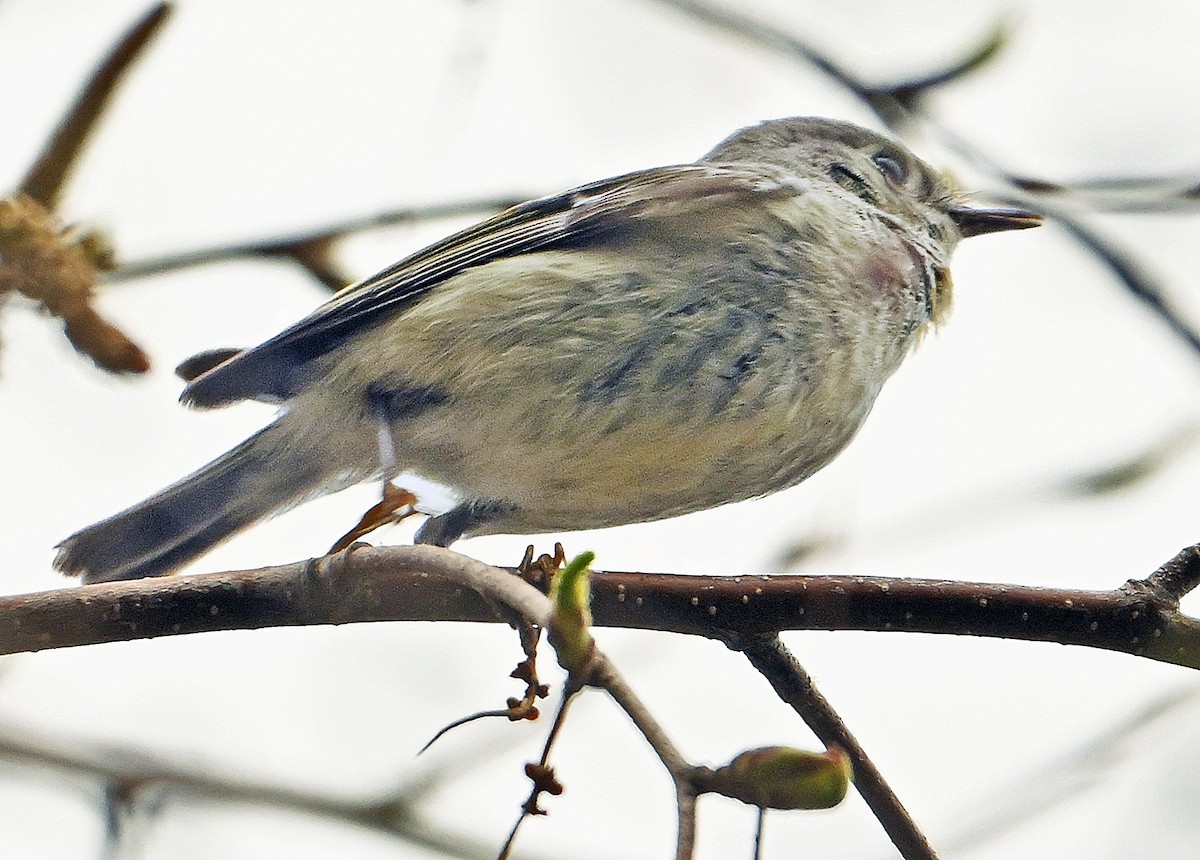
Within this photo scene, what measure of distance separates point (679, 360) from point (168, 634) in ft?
3.77

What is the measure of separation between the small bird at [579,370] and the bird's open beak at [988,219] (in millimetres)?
468

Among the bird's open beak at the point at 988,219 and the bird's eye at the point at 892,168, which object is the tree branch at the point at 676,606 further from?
the bird's eye at the point at 892,168

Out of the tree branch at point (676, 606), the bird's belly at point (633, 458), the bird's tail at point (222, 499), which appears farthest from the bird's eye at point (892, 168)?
the tree branch at point (676, 606)

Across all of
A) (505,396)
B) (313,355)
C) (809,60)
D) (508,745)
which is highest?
(809,60)

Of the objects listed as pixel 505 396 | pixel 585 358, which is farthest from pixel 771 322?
pixel 505 396

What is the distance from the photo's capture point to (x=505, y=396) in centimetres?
273

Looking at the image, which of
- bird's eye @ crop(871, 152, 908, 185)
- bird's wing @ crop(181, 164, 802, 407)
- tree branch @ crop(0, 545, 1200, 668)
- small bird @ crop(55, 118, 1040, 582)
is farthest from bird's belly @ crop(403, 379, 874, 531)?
bird's eye @ crop(871, 152, 908, 185)

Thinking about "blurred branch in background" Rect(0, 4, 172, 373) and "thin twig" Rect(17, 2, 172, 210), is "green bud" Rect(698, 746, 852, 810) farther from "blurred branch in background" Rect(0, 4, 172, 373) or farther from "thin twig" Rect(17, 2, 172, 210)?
"thin twig" Rect(17, 2, 172, 210)

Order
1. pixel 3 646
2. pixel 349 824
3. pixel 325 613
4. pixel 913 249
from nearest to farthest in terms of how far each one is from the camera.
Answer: pixel 3 646
pixel 325 613
pixel 349 824
pixel 913 249

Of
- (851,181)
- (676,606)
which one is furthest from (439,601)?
(851,181)

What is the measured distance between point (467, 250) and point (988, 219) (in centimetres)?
150

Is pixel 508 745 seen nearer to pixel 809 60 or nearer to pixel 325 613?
pixel 325 613

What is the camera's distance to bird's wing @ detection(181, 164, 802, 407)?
2.92 meters

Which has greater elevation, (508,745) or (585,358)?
(585,358)
